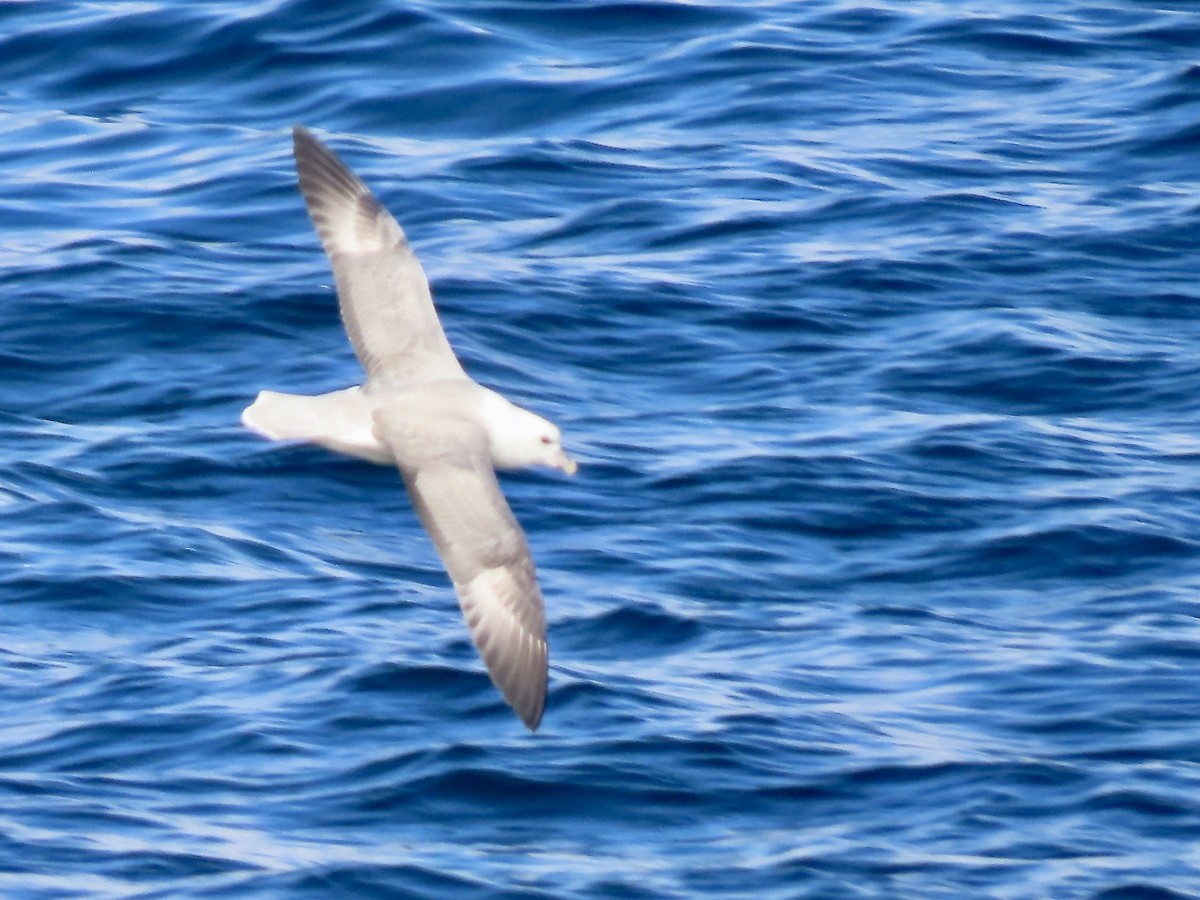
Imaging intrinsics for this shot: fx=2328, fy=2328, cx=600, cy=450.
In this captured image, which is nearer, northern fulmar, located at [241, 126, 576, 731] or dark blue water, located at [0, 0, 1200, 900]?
northern fulmar, located at [241, 126, 576, 731]

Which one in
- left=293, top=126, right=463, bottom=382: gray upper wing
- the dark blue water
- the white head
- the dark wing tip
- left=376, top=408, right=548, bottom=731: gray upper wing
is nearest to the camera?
the dark wing tip

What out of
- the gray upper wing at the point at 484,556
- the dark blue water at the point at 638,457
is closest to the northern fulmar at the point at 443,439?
the gray upper wing at the point at 484,556

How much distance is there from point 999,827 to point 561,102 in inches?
258

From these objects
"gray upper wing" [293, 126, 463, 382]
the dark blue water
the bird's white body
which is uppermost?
"gray upper wing" [293, 126, 463, 382]

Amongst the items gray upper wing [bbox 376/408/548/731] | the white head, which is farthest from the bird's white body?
gray upper wing [bbox 376/408/548/731]

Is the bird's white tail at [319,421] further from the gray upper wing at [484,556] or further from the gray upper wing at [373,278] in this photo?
the gray upper wing at [373,278]

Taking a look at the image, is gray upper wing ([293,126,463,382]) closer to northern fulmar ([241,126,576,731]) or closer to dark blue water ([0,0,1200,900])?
northern fulmar ([241,126,576,731])

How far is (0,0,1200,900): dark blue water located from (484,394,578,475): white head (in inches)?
30.3

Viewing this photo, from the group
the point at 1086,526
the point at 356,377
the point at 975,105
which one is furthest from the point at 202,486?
the point at 975,105

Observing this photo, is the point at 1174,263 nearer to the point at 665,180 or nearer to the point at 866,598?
the point at 665,180

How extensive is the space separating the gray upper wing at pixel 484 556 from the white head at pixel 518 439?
29cm

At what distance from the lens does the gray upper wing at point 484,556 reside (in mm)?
6938

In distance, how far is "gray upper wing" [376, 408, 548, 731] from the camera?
6.94 metres

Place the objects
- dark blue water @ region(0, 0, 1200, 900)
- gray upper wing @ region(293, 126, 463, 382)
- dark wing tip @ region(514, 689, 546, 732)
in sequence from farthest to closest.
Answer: gray upper wing @ region(293, 126, 463, 382) → dark blue water @ region(0, 0, 1200, 900) → dark wing tip @ region(514, 689, 546, 732)
